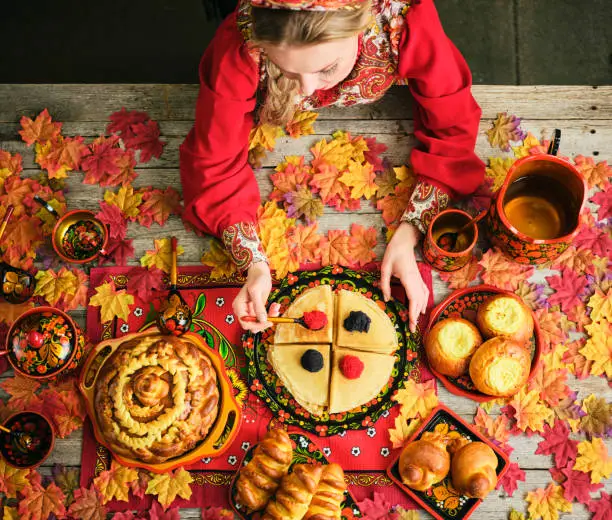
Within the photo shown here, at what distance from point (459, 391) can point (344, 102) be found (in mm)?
945

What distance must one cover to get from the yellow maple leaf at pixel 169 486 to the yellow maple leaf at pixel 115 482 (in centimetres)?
6

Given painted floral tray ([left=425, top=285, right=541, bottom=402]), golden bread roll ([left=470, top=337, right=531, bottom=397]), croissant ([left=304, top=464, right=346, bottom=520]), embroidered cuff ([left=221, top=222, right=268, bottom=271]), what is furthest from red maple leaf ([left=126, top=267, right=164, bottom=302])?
golden bread roll ([left=470, top=337, right=531, bottom=397])

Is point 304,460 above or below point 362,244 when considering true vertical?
below

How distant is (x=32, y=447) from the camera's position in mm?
1605

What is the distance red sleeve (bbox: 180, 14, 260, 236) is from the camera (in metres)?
1.40

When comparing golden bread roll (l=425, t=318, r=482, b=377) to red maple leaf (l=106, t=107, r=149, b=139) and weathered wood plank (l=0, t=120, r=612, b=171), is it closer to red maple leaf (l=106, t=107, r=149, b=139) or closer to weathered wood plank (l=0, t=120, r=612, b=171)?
weathered wood plank (l=0, t=120, r=612, b=171)

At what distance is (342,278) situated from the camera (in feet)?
5.63

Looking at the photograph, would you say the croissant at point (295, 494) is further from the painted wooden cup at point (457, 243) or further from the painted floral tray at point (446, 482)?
the painted wooden cup at point (457, 243)

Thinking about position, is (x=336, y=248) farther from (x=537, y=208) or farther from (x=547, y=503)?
(x=547, y=503)

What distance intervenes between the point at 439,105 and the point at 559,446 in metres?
1.06

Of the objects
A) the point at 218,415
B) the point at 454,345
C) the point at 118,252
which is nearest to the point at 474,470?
the point at 454,345

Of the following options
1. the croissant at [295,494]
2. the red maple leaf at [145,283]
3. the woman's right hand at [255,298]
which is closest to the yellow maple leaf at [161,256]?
the red maple leaf at [145,283]

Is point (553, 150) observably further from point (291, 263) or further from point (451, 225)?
point (291, 263)

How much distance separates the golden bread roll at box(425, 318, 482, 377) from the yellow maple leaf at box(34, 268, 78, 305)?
1143 mm
